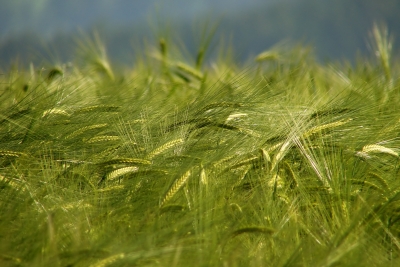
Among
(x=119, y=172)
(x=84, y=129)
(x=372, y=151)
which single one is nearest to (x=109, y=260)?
(x=119, y=172)

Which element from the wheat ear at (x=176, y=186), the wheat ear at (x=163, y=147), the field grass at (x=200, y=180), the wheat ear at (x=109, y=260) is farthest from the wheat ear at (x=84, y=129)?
the wheat ear at (x=109, y=260)

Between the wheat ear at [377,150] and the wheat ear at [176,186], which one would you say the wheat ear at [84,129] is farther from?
the wheat ear at [377,150]

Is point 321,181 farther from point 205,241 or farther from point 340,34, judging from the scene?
point 340,34

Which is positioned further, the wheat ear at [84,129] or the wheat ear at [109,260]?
the wheat ear at [84,129]

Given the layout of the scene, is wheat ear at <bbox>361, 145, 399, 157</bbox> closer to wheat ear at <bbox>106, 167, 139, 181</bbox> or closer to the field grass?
the field grass

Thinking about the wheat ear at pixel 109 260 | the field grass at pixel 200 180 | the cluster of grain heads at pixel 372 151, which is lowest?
the cluster of grain heads at pixel 372 151

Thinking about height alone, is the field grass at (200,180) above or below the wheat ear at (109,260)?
below

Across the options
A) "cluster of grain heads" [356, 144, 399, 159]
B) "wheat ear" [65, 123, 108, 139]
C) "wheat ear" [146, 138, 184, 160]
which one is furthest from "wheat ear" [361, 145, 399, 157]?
"wheat ear" [65, 123, 108, 139]

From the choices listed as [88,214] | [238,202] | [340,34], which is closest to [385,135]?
[238,202]
